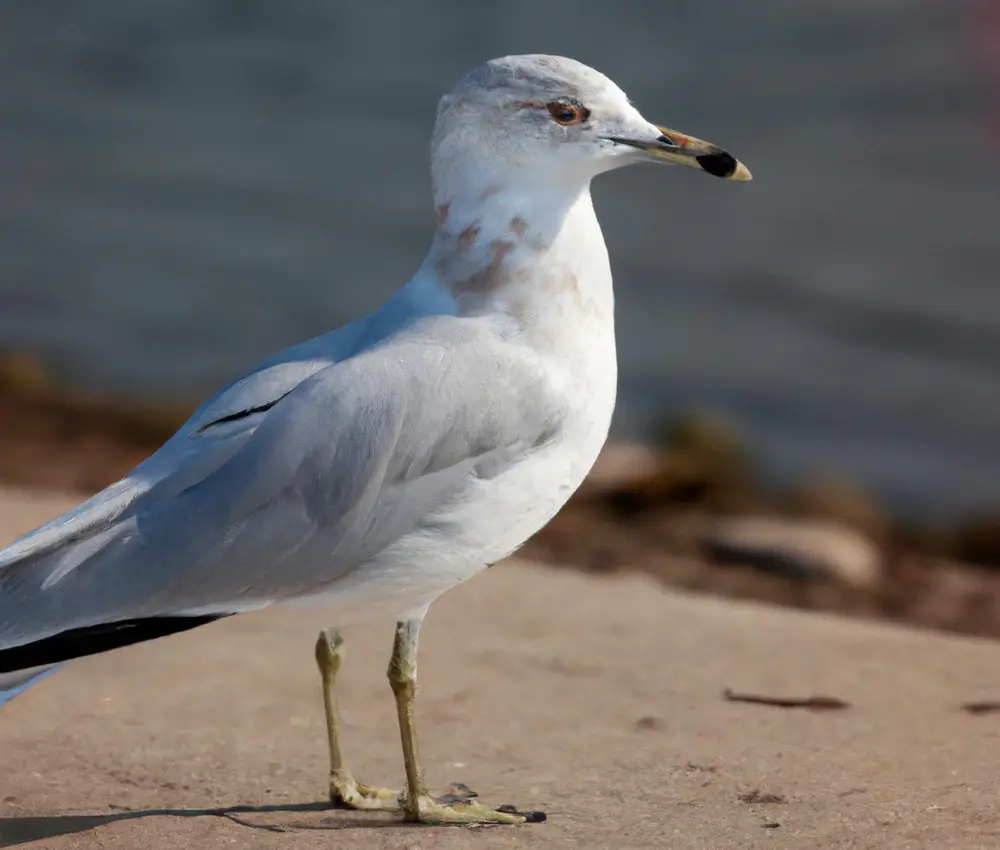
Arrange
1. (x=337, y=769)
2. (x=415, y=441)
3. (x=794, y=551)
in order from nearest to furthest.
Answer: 1. (x=415, y=441)
2. (x=337, y=769)
3. (x=794, y=551)

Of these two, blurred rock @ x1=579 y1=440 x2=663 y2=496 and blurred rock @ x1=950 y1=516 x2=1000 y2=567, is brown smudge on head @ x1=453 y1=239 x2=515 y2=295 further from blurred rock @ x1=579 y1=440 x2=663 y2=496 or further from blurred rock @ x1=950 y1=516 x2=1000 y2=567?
blurred rock @ x1=950 y1=516 x2=1000 y2=567

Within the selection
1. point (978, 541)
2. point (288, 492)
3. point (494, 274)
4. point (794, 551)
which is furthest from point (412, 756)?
point (978, 541)

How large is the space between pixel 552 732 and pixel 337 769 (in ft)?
2.90

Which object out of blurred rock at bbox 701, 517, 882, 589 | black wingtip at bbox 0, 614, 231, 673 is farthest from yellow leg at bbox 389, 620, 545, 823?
blurred rock at bbox 701, 517, 882, 589

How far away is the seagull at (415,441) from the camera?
3521mm

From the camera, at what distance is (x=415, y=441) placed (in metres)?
3.61

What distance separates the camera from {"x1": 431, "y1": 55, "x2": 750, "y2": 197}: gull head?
3.77 m

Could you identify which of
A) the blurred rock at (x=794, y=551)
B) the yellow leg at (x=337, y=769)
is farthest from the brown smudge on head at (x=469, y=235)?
the blurred rock at (x=794, y=551)

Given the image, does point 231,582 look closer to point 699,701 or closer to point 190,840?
point 190,840

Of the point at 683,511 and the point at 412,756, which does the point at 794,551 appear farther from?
the point at 412,756

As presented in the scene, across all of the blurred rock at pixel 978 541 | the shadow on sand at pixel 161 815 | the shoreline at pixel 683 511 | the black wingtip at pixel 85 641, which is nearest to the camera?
the black wingtip at pixel 85 641

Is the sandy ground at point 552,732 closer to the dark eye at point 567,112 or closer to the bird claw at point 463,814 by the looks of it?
the bird claw at point 463,814

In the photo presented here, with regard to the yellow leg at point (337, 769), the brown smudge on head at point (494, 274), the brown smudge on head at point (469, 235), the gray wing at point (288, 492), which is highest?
the brown smudge on head at point (469, 235)

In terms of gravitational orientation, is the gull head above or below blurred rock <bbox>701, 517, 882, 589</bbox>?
above
